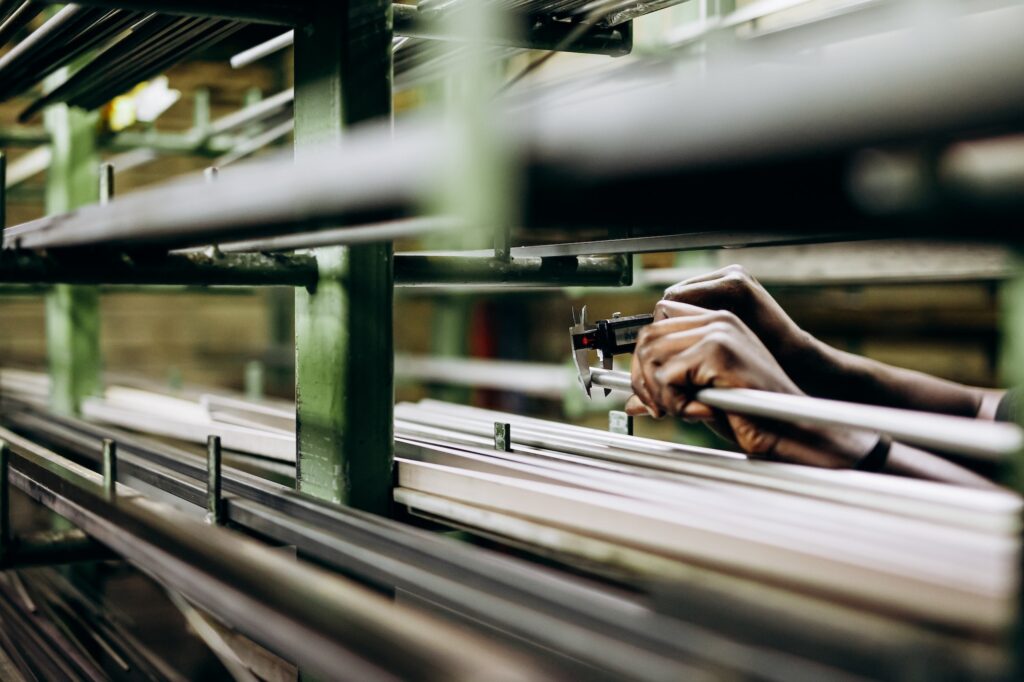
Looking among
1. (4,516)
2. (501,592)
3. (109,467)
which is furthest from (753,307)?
(4,516)

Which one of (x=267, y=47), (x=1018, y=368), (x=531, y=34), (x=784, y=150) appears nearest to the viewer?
(x=784, y=150)

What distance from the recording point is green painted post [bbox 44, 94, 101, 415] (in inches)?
105

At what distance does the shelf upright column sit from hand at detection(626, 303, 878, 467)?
37 cm

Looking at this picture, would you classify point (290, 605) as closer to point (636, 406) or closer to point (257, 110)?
point (636, 406)

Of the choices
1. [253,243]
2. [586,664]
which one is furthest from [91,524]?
[586,664]

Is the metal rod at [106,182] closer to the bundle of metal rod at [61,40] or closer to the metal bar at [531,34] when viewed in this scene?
the bundle of metal rod at [61,40]

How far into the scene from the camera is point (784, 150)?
39 centimetres

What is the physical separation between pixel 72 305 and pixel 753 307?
219 centimetres

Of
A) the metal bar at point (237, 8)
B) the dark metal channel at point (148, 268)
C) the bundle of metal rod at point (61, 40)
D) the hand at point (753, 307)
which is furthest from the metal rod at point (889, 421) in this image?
the bundle of metal rod at point (61, 40)

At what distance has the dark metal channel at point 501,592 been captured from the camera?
1.99ft

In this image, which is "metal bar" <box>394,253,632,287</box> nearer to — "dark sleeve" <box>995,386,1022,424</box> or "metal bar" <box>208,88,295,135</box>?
"dark sleeve" <box>995,386,1022,424</box>

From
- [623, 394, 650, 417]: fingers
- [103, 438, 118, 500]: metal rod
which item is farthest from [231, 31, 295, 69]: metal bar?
[623, 394, 650, 417]: fingers

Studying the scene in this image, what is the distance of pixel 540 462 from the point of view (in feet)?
3.92

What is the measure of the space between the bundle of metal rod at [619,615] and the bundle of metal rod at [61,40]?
91 centimetres
